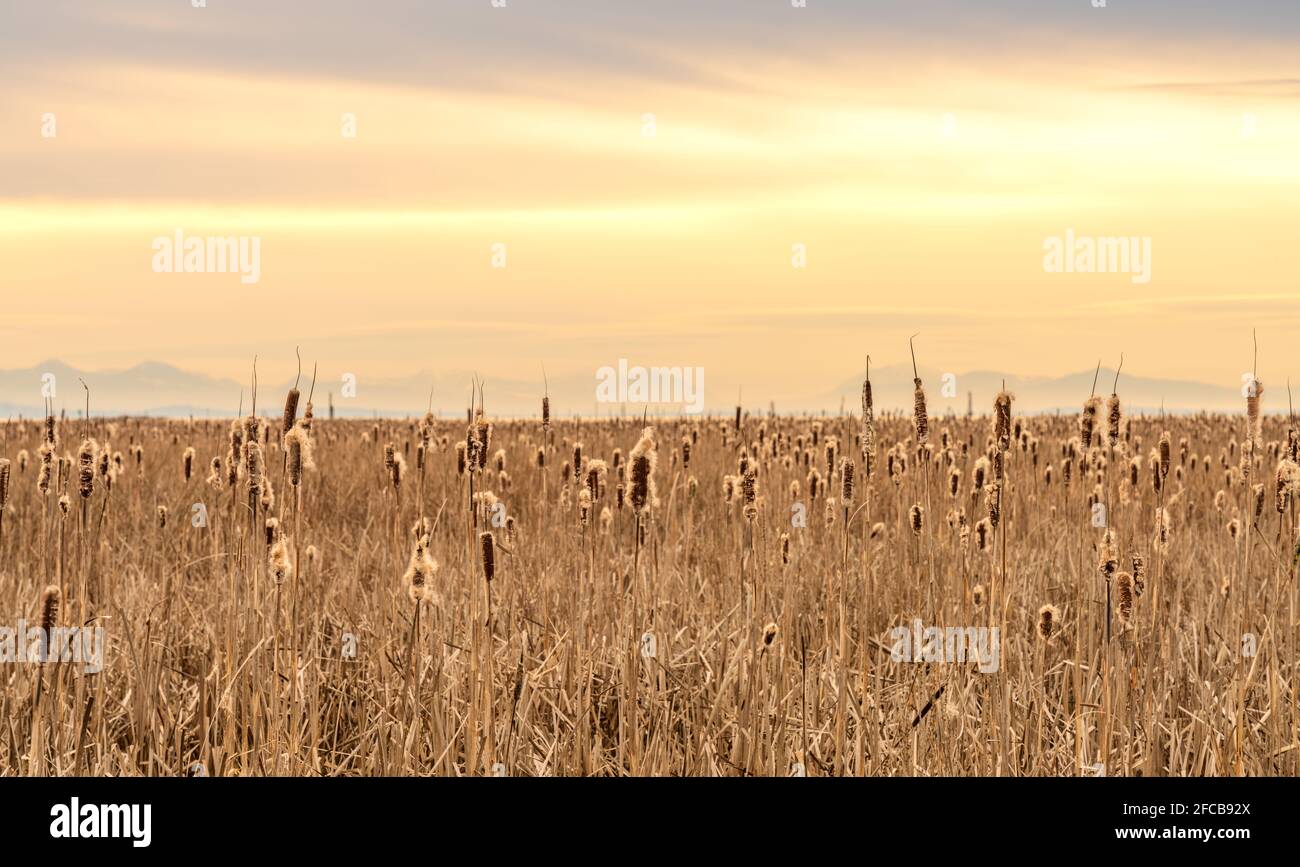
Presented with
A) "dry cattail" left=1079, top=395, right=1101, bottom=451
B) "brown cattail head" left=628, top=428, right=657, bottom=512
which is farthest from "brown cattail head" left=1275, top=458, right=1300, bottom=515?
"brown cattail head" left=628, top=428, right=657, bottom=512

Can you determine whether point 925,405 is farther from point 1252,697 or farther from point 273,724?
point 273,724

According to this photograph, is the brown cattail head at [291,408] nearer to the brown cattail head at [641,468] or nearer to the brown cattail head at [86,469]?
the brown cattail head at [86,469]

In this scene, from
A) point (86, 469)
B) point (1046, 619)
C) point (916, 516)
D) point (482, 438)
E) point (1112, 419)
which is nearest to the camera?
point (482, 438)

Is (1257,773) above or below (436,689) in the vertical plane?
below

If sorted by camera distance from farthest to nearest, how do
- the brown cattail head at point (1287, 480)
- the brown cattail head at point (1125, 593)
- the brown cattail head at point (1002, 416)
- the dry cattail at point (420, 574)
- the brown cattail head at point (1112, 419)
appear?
the brown cattail head at point (1287, 480) < the brown cattail head at point (1112, 419) < the brown cattail head at point (1125, 593) < the brown cattail head at point (1002, 416) < the dry cattail at point (420, 574)

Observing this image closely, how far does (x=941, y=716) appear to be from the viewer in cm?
392

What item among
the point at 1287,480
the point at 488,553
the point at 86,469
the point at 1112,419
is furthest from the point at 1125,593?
the point at 86,469

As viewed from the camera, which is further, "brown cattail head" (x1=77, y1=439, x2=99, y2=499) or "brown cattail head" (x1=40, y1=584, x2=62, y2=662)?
"brown cattail head" (x1=77, y1=439, x2=99, y2=499)

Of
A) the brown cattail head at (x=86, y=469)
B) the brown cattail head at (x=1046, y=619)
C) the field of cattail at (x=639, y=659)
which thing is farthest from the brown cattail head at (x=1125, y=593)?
the brown cattail head at (x=86, y=469)

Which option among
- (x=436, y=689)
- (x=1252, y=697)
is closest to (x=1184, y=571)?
(x=1252, y=697)

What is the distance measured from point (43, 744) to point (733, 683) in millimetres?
2518

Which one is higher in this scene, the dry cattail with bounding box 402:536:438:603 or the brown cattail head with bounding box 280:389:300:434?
the brown cattail head with bounding box 280:389:300:434

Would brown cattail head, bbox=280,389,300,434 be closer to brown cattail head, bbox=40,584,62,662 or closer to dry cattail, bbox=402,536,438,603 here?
dry cattail, bbox=402,536,438,603

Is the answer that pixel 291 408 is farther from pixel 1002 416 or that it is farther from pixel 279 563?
pixel 1002 416
